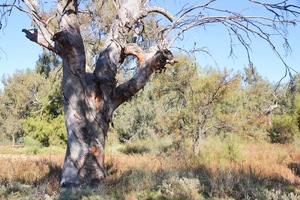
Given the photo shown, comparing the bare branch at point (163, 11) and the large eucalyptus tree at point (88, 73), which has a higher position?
the bare branch at point (163, 11)

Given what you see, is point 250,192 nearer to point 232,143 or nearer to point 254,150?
point 232,143

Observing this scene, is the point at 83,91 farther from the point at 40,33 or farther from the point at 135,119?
the point at 135,119

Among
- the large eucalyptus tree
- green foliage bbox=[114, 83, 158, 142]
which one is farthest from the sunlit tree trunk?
green foliage bbox=[114, 83, 158, 142]

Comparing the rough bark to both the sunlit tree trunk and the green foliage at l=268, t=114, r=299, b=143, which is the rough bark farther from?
the green foliage at l=268, t=114, r=299, b=143

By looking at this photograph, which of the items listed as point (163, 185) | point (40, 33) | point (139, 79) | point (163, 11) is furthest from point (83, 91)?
point (163, 11)

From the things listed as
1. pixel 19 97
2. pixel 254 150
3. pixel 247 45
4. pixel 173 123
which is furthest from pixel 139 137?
pixel 19 97

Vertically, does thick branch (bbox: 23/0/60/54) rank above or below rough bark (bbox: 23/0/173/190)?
above

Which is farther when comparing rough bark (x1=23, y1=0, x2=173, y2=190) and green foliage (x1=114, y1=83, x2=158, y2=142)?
green foliage (x1=114, y1=83, x2=158, y2=142)

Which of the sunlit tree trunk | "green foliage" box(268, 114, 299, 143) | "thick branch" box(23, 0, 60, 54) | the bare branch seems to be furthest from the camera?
"green foliage" box(268, 114, 299, 143)

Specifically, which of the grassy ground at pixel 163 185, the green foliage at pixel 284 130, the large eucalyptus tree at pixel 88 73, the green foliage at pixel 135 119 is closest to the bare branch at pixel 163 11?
the large eucalyptus tree at pixel 88 73

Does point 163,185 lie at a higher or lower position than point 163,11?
lower

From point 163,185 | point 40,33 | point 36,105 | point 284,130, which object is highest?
point 40,33

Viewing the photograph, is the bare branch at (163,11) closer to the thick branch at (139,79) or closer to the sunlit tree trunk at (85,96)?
the sunlit tree trunk at (85,96)

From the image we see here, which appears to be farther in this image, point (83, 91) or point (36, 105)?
point (36, 105)
